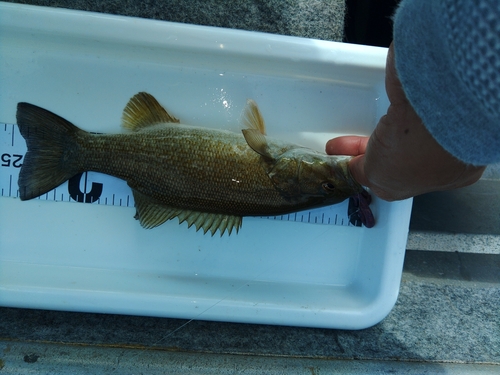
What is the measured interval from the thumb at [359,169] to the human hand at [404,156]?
8cm

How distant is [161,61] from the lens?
1.61 m

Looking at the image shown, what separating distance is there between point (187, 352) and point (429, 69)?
1495 millimetres

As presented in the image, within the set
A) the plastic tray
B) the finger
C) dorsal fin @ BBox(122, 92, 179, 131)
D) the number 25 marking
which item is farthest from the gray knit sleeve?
the number 25 marking

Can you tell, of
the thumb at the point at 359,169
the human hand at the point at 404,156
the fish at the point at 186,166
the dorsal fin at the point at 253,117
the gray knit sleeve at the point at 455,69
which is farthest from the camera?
the dorsal fin at the point at 253,117

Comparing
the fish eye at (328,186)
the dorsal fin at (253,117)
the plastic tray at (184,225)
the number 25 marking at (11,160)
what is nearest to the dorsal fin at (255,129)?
the dorsal fin at (253,117)

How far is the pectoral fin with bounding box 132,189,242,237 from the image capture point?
1530mm

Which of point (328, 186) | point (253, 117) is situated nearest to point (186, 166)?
point (253, 117)

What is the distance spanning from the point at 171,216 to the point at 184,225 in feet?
0.52

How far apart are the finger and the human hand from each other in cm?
34

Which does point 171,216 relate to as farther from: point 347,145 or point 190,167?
point 347,145

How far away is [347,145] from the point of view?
1574 millimetres

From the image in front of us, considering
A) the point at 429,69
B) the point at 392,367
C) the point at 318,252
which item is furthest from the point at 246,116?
the point at 392,367

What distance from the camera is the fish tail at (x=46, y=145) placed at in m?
1.51

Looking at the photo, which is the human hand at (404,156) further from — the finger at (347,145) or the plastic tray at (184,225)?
the plastic tray at (184,225)
